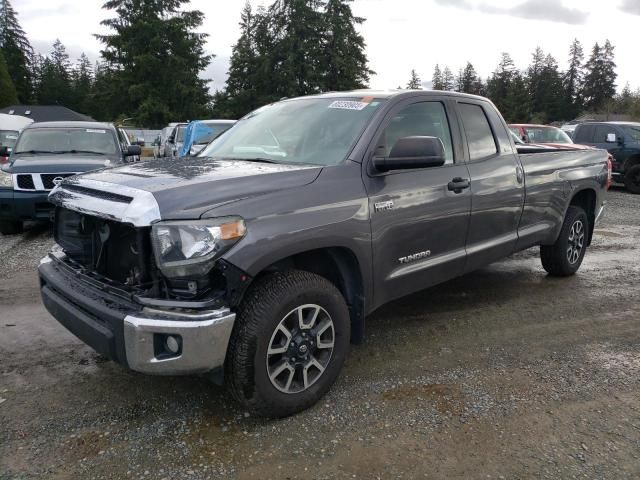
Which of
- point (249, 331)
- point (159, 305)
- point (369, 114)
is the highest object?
point (369, 114)

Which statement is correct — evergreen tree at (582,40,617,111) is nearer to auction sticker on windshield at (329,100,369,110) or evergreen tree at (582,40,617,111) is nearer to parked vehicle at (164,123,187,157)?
parked vehicle at (164,123,187,157)

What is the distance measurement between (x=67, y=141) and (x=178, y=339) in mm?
7567

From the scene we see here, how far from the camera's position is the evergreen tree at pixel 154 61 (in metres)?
48.8

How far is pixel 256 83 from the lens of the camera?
168 feet

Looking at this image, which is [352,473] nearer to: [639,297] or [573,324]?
[573,324]

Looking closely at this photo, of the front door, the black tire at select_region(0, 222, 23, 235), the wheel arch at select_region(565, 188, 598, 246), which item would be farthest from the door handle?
the black tire at select_region(0, 222, 23, 235)

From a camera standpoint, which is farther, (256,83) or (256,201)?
(256,83)

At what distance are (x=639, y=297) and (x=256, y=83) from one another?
49459 millimetres

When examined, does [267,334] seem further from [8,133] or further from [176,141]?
[8,133]

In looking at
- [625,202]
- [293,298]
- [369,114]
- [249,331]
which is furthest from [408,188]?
[625,202]

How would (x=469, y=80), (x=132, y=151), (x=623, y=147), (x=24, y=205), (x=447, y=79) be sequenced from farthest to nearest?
(x=447, y=79), (x=469, y=80), (x=623, y=147), (x=132, y=151), (x=24, y=205)

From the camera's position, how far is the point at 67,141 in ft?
29.1

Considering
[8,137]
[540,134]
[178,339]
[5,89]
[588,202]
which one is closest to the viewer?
[178,339]

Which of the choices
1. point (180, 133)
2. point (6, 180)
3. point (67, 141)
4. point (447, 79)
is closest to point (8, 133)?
point (180, 133)
